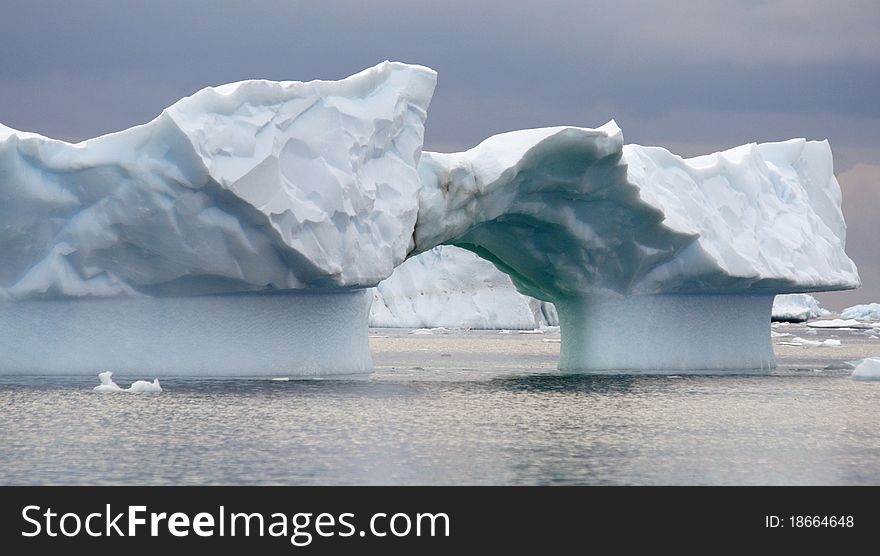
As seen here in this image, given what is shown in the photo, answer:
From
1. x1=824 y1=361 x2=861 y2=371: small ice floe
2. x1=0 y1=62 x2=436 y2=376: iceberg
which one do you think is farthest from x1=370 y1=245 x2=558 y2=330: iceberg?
x1=0 y1=62 x2=436 y2=376: iceberg

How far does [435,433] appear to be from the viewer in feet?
40.9

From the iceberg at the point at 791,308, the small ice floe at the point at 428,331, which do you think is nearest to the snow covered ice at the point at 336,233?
the small ice floe at the point at 428,331

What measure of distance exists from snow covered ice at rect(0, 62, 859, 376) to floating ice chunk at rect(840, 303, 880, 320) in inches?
2150

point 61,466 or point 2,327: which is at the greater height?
point 2,327

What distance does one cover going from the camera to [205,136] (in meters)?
15.1

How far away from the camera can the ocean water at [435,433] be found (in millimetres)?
10070

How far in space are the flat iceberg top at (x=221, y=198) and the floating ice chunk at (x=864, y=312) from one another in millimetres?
60926

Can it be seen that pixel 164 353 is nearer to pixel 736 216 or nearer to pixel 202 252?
pixel 202 252

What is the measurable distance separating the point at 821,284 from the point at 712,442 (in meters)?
10.2

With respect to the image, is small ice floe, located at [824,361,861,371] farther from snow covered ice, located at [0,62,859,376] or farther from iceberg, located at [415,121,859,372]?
snow covered ice, located at [0,62,859,376]

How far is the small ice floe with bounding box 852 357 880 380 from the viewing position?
20.4 metres

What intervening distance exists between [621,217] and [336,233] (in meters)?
4.44

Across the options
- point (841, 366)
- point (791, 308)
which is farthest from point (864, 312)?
point (841, 366)
